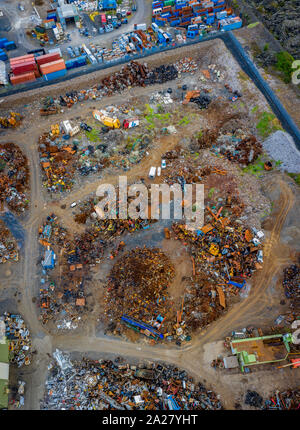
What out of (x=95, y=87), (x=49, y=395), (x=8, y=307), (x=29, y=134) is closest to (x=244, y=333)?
(x=49, y=395)

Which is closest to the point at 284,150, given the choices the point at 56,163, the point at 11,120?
the point at 56,163

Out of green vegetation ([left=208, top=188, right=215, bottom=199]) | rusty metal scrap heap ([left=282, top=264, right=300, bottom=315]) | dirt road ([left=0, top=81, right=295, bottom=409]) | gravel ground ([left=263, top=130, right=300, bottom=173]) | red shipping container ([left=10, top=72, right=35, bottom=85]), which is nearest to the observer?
dirt road ([left=0, top=81, right=295, bottom=409])

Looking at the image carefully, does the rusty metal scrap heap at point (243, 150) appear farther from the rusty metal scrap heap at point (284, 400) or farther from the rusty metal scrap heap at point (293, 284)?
the rusty metal scrap heap at point (284, 400)

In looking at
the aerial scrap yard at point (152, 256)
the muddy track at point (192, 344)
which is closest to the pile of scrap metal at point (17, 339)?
the aerial scrap yard at point (152, 256)

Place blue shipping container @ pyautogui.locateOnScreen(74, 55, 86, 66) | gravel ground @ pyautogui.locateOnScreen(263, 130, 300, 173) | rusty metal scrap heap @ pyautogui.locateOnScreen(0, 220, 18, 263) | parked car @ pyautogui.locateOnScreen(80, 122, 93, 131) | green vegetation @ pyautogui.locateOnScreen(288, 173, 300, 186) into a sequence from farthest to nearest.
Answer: blue shipping container @ pyautogui.locateOnScreen(74, 55, 86, 66)
parked car @ pyautogui.locateOnScreen(80, 122, 93, 131)
gravel ground @ pyautogui.locateOnScreen(263, 130, 300, 173)
green vegetation @ pyautogui.locateOnScreen(288, 173, 300, 186)
rusty metal scrap heap @ pyautogui.locateOnScreen(0, 220, 18, 263)

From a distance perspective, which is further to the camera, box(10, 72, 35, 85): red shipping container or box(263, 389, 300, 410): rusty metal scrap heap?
box(10, 72, 35, 85): red shipping container

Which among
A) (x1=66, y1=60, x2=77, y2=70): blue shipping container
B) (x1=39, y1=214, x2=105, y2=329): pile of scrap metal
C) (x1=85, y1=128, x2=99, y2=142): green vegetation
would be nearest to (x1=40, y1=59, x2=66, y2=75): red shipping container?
(x1=66, y1=60, x2=77, y2=70): blue shipping container

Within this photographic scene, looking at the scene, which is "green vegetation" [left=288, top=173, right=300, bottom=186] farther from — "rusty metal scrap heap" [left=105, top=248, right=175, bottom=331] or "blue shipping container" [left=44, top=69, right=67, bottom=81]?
"blue shipping container" [left=44, top=69, right=67, bottom=81]
